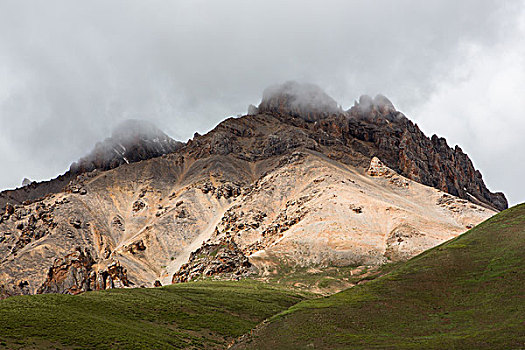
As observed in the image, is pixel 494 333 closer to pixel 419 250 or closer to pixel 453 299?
pixel 453 299

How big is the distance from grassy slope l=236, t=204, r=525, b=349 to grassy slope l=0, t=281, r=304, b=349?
12739 millimetres

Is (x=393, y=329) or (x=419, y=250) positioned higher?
(x=419, y=250)

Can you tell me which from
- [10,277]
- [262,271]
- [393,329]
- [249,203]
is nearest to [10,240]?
[10,277]

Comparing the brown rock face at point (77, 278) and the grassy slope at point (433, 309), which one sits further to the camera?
the brown rock face at point (77, 278)

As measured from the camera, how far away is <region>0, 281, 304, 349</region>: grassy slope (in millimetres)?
50938

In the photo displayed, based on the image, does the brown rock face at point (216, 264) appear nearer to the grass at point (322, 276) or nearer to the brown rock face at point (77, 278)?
the grass at point (322, 276)

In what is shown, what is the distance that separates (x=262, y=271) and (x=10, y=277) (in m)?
91.2

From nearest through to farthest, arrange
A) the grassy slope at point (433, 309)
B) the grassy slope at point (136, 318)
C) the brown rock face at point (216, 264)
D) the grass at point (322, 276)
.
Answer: the grassy slope at point (433, 309) → the grassy slope at point (136, 318) → the grass at point (322, 276) → the brown rock face at point (216, 264)

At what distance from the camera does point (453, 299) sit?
56906 mm

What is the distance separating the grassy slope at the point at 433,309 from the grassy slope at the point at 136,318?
1274 cm

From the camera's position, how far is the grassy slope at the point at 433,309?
44.6 meters

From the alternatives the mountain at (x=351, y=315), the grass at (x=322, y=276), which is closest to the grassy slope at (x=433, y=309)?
the mountain at (x=351, y=315)

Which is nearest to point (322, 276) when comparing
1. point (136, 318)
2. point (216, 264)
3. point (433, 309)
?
point (216, 264)

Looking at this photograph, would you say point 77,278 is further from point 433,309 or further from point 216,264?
point 433,309
